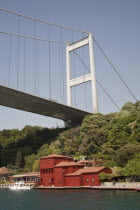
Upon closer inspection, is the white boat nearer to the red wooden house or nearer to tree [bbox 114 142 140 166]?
the red wooden house

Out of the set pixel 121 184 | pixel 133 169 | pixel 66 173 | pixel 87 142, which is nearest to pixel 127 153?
pixel 133 169

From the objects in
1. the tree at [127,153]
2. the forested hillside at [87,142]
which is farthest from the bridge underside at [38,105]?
the tree at [127,153]

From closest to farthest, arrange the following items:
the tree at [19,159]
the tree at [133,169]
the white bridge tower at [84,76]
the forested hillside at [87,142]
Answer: the tree at [133,169] < the forested hillside at [87,142] < the tree at [19,159] < the white bridge tower at [84,76]

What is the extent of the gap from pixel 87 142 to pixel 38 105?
1568 cm

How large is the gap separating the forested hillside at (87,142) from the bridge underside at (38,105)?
16.3 ft

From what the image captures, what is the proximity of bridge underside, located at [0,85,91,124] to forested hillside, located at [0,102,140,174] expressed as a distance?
498 cm

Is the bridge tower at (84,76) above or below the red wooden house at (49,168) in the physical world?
above

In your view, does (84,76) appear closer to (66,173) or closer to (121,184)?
(66,173)

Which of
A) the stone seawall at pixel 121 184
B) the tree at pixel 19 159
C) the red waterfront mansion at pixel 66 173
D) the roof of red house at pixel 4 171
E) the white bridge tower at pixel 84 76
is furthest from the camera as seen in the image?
the white bridge tower at pixel 84 76

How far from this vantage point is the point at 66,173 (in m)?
46.2

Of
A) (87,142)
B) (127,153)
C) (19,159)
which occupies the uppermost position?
(87,142)

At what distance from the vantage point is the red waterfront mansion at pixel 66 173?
41938mm

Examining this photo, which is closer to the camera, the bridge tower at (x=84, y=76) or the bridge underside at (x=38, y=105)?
the bridge underside at (x=38, y=105)

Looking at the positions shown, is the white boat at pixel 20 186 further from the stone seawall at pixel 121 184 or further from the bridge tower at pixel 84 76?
the bridge tower at pixel 84 76
